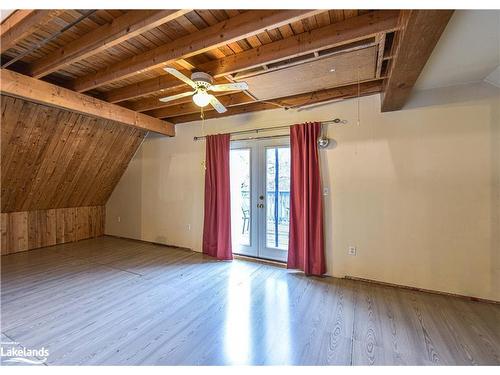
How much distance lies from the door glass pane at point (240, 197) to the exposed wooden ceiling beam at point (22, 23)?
2.86 metres

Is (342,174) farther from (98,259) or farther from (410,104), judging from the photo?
(98,259)

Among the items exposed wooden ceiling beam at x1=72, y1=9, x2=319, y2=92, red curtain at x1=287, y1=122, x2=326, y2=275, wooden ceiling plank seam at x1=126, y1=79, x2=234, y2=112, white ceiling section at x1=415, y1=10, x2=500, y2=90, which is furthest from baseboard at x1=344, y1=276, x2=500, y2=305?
wooden ceiling plank seam at x1=126, y1=79, x2=234, y2=112

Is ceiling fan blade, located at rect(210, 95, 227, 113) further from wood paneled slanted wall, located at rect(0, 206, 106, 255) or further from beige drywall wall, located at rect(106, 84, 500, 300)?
wood paneled slanted wall, located at rect(0, 206, 106, 255)

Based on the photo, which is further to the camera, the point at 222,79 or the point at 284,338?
the point at 222,79

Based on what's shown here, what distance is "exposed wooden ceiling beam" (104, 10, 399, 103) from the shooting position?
1.83 meters

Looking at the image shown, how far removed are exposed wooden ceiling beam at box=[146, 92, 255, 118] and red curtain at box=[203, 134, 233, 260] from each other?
60 centimetres

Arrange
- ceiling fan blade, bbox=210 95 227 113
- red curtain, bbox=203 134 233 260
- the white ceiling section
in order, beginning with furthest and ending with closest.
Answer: red curtain, bbox=203 134 233 260 < ceiling fan blade, bbox=210 95 227 113 < the white ceiling section

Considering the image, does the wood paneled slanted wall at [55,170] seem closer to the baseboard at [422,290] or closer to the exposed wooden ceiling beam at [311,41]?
the exposed wooden ceiling beam at [311,41]

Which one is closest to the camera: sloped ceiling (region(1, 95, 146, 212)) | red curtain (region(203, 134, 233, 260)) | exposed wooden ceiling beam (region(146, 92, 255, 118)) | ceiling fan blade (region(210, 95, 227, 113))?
ceiling fan blade (region(210, 95, 227, 113))

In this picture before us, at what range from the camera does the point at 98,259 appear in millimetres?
4105

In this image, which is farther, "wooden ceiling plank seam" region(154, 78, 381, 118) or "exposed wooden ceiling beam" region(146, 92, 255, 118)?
"exposed wooden ceiling beam" region(146, 92, 255, 118)

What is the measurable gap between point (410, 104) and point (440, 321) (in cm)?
246
